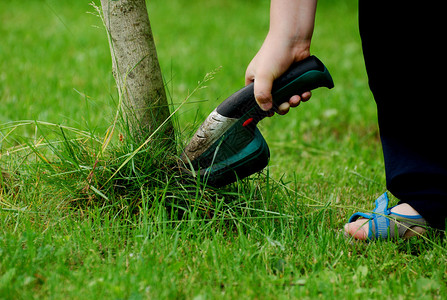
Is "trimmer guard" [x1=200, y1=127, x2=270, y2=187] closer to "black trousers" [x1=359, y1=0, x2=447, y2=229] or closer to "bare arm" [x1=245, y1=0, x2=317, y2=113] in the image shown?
"bare arm" [x1=245, y1=0, x2=317, y2=113]

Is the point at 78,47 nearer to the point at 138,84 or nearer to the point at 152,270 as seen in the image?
the point at 138,84

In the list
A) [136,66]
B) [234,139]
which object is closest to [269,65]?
[234,139]

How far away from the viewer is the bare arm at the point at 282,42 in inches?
59.1

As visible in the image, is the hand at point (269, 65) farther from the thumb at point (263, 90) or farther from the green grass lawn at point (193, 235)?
the green grass lawn at point (193, 235)

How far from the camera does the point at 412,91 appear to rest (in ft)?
5.66

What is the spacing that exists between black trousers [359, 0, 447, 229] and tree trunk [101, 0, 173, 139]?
80 cm

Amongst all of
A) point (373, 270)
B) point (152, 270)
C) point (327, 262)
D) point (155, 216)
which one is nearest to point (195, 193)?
point (155, 216)

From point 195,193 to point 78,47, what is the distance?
3.19m

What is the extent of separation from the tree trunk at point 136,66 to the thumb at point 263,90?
1.41ft

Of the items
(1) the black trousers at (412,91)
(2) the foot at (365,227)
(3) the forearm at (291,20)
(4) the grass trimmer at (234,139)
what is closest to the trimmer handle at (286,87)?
(4) the grass trimmer at (234,139)

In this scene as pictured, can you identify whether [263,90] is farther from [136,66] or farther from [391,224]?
[391,224]

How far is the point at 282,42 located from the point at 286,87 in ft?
0.52

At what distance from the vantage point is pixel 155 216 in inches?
64.8

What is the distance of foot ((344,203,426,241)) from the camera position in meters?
1.71
